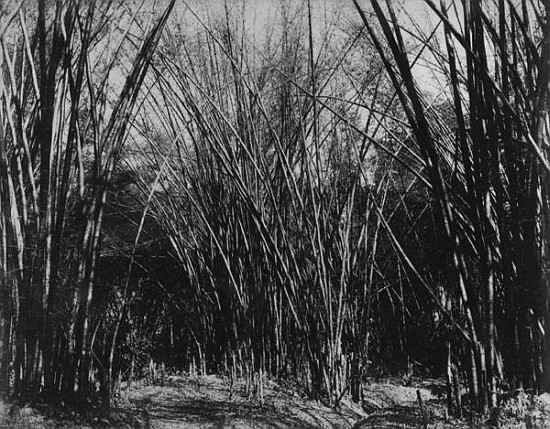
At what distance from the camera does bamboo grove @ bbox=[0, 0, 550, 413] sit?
2.30 metres

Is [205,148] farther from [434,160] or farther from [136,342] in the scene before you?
[434,160]

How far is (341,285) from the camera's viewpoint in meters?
3.73

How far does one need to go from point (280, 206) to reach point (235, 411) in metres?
1.31

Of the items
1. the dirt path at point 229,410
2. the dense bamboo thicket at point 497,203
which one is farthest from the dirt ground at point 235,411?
the dense bamboo thicket at point 497,203

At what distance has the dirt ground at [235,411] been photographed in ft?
8.07

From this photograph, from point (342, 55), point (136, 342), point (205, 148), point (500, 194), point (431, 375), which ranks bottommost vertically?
point (431, 375)

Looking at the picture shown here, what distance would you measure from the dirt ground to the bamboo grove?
0.12 m

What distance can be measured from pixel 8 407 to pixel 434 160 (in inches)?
69.9

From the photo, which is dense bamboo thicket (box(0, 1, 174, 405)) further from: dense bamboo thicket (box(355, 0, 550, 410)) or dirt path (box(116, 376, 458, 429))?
dense bamboo thicket (box(355, 0, 550, 410))

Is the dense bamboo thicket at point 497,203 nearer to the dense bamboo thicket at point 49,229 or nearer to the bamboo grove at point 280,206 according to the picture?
the bamboo grove at point 280,206

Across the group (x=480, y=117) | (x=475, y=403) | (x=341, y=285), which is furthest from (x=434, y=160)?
(x=341, y=285)

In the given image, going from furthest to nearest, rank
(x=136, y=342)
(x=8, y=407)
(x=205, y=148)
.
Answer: (x=136, y=342) → (x=205, y=148) → (x=8, y=407)

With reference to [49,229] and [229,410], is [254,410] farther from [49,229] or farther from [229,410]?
[49,229]

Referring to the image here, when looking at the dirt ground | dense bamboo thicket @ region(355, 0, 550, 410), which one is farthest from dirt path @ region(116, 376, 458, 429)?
dense bamboo thicket @ region(355, 0, 550, 410)
